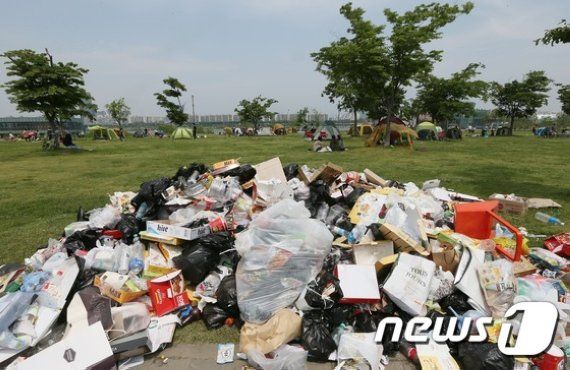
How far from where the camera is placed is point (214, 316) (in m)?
2.79

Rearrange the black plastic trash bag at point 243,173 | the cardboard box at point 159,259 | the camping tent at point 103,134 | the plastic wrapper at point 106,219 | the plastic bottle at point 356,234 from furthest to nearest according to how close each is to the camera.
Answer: the camping tent at point 103,134 < the black plastic trash bag at point 243,173 < the plastic wrapper at point 106,219 < the plastic bottle at point 356,234 < the cardboard box at point 159,259

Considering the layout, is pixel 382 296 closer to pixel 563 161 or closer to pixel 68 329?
pixel 68 329

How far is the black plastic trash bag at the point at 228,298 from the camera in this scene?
109 inches

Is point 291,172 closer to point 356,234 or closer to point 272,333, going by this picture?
point 356,234

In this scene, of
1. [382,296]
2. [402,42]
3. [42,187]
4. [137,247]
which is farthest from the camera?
[402,42]

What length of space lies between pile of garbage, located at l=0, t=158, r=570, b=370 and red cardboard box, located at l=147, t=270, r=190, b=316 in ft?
0.04

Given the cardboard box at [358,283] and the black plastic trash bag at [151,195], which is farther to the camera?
the black plastic trash bag at [151,195]

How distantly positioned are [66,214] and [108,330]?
4.10 metres

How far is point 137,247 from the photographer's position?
3475 millimetres

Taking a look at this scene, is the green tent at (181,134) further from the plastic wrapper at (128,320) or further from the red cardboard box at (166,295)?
the plastic wrapper at (128,320)

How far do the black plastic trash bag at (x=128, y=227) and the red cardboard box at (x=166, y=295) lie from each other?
941mm

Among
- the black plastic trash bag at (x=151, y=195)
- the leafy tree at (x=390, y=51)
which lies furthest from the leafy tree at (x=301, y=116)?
the black plastic trash bag at (x=151, y=195)

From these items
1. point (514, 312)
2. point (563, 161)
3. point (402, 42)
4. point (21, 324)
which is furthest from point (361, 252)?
point (402, 42)

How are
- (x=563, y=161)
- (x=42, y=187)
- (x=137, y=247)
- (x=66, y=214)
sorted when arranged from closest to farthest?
1. (x=137, y=247)
2. (x=66, y=214)
3. (x=42, y=187)
4. (x=563, y=161)
